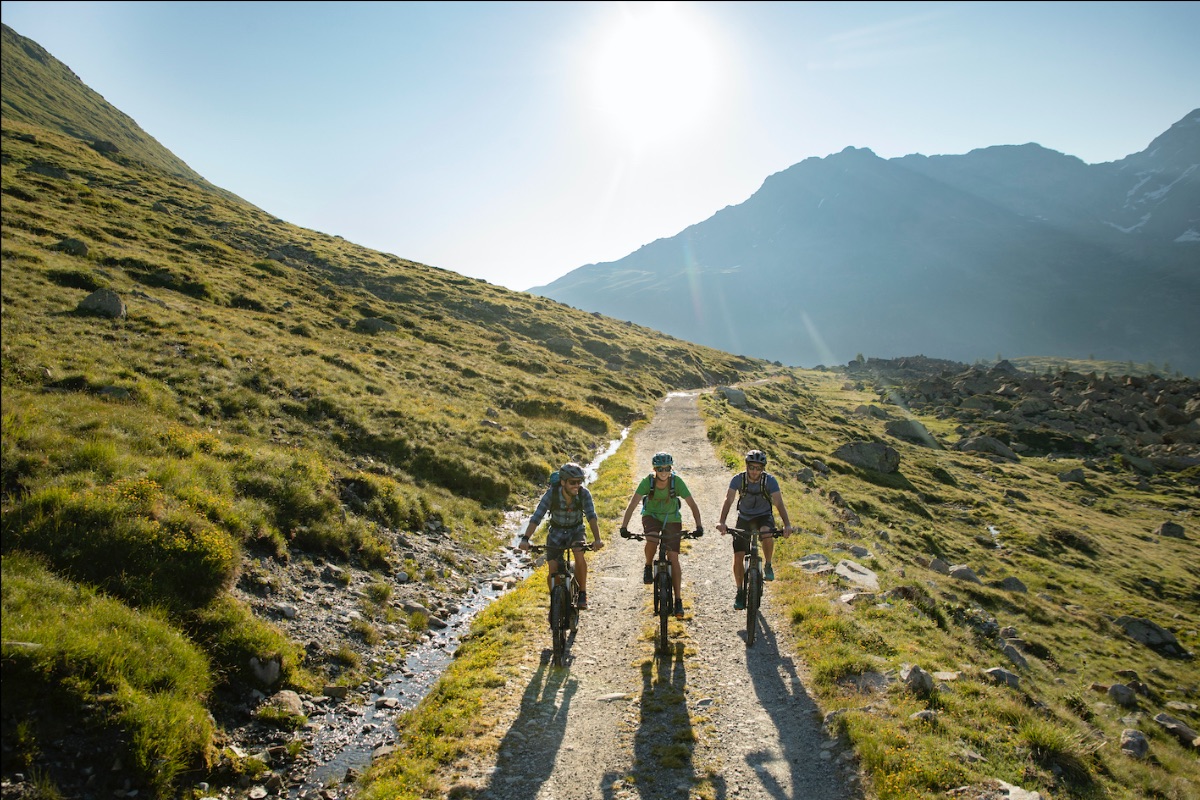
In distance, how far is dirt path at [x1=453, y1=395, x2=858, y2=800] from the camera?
8.11 m

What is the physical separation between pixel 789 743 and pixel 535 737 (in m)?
4.17

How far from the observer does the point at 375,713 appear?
10508 millimetres

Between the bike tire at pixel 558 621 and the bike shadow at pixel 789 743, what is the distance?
12.9ft

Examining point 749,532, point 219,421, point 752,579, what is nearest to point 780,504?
point 749,532

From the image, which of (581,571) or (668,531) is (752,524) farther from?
(581,571)

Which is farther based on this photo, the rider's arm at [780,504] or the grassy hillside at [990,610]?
the rider's arm at [780,504]

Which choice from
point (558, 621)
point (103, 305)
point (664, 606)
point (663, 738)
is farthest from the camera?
point (103, 305)

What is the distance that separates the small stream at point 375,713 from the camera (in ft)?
29.5

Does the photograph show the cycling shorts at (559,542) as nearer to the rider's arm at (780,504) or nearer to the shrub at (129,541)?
the rider's arm at (780,504)

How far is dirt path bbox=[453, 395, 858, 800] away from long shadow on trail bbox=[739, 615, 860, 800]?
0.07 ft

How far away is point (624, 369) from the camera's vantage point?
75.6 meters

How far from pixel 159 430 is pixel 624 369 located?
204 feet

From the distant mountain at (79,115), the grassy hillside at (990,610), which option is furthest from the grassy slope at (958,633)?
the distant mountain at (79,115)

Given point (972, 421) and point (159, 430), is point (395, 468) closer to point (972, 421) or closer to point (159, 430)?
point (159, 430)
